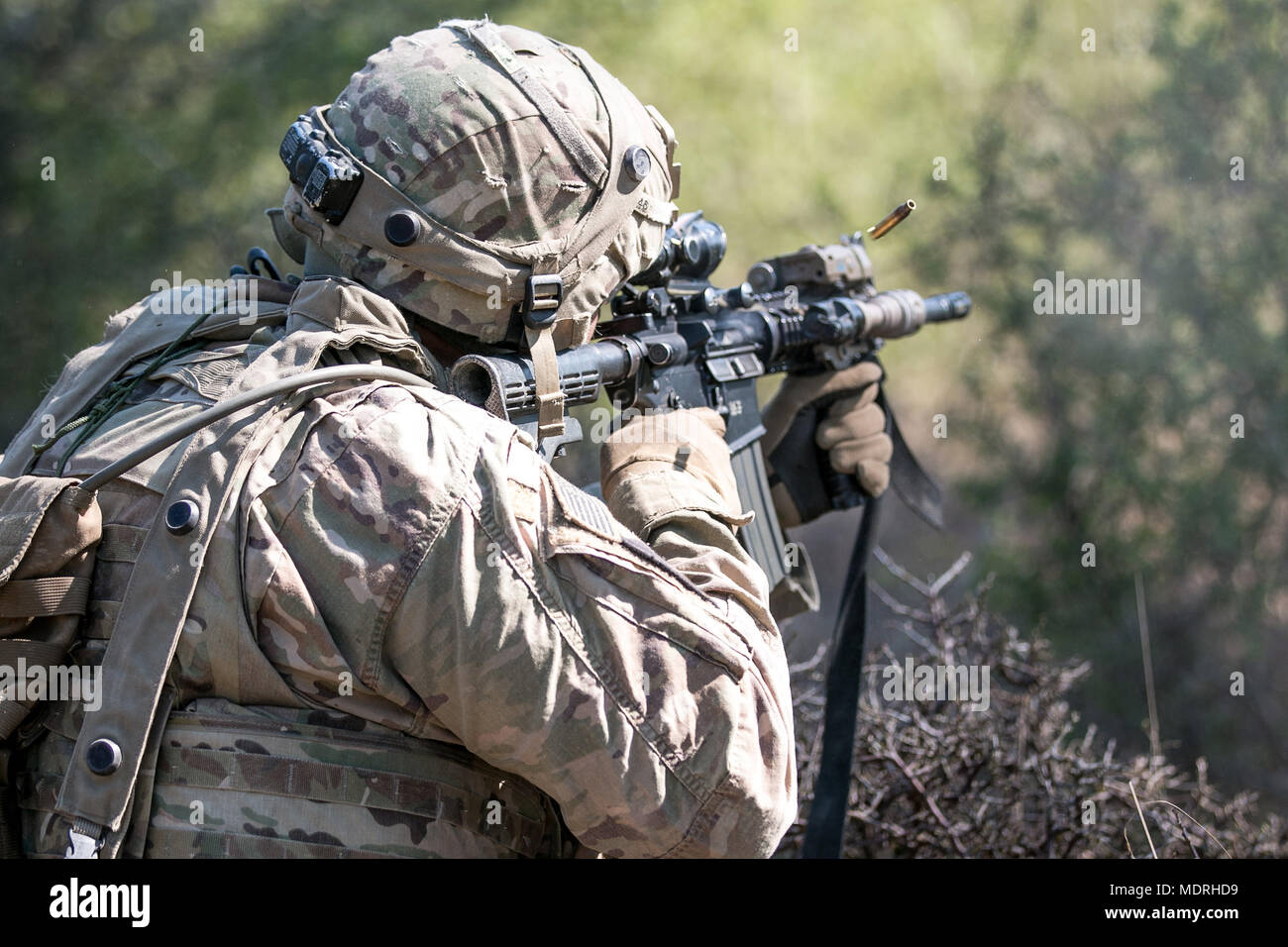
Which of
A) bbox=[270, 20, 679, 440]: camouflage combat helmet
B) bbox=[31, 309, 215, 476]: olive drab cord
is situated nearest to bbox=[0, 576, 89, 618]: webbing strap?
bbox=[31, 309, 215, 476]: olive drab cord

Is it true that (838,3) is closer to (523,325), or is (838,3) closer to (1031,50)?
(1031,50)

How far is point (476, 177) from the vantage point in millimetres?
2012

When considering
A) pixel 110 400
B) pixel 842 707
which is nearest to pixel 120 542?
pixel 110 400

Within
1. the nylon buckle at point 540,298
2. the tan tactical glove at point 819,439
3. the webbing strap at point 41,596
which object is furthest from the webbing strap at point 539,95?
the tan tactical glove at point 819,439

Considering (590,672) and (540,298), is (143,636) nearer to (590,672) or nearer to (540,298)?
(590,672)

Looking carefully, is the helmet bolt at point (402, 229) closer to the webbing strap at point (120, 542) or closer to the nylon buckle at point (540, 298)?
the nylon buckle at point (540, 298)

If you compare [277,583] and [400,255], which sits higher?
[400,255]

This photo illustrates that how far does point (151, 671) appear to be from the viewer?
5.47ft

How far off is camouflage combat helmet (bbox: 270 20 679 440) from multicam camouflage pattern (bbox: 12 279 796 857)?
30 centimetres

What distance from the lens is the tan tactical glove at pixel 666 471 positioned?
215cm

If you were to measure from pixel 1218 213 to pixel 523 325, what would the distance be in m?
4.69

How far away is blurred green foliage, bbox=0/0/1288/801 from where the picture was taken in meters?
5.67

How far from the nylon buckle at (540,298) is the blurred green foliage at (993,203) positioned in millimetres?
3865
